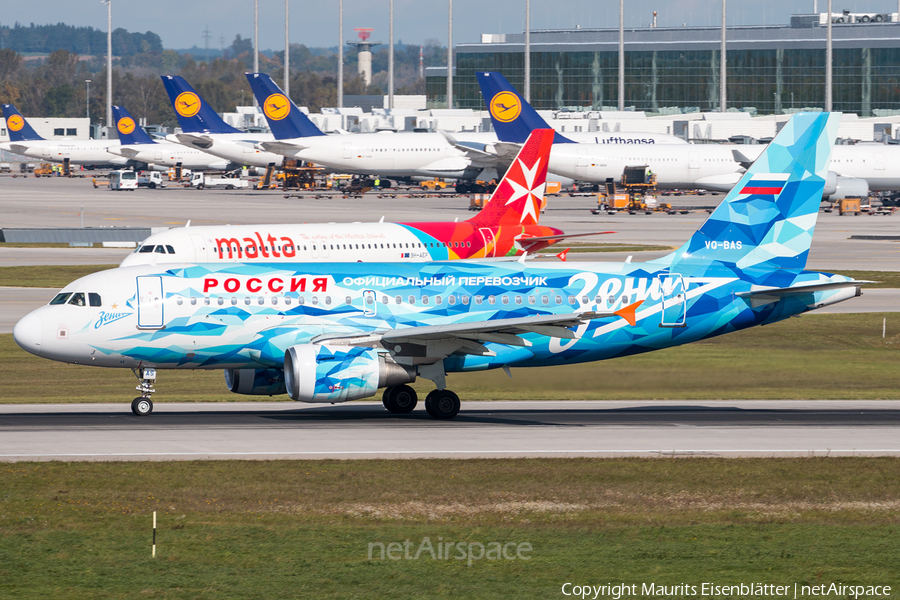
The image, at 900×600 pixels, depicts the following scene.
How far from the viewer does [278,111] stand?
13562 centimetres

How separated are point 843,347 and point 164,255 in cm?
2999

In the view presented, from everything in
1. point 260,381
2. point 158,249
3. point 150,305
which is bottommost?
point 260,381

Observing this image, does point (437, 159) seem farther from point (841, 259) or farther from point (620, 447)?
point (620, 447)

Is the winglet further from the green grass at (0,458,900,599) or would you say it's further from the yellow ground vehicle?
the yellow ground vehicle

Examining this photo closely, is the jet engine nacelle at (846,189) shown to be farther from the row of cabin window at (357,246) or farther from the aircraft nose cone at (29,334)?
the aircraft nose cone at (29,334)

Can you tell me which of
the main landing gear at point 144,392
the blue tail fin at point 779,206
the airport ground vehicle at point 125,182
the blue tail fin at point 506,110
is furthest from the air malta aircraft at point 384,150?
the main landing gear at point 144,392

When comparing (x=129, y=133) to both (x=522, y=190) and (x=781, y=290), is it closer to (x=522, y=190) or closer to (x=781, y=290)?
(x=522, y=190)

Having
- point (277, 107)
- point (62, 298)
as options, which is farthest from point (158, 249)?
point (277, 107)

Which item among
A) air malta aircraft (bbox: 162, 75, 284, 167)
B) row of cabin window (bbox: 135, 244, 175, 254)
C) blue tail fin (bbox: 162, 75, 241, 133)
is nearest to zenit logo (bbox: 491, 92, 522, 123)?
air malta aircraft (bbox: 162, 75, 284, 167)

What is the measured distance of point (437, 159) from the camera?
14900 cm

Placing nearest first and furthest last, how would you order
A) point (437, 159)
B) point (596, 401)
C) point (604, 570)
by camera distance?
point (604, 570) → point (596, 401) → point (437, 159)

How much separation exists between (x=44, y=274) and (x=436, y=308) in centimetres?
4763

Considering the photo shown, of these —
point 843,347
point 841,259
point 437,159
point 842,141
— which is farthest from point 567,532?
point 842,141

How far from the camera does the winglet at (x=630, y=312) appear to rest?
3350 cm
